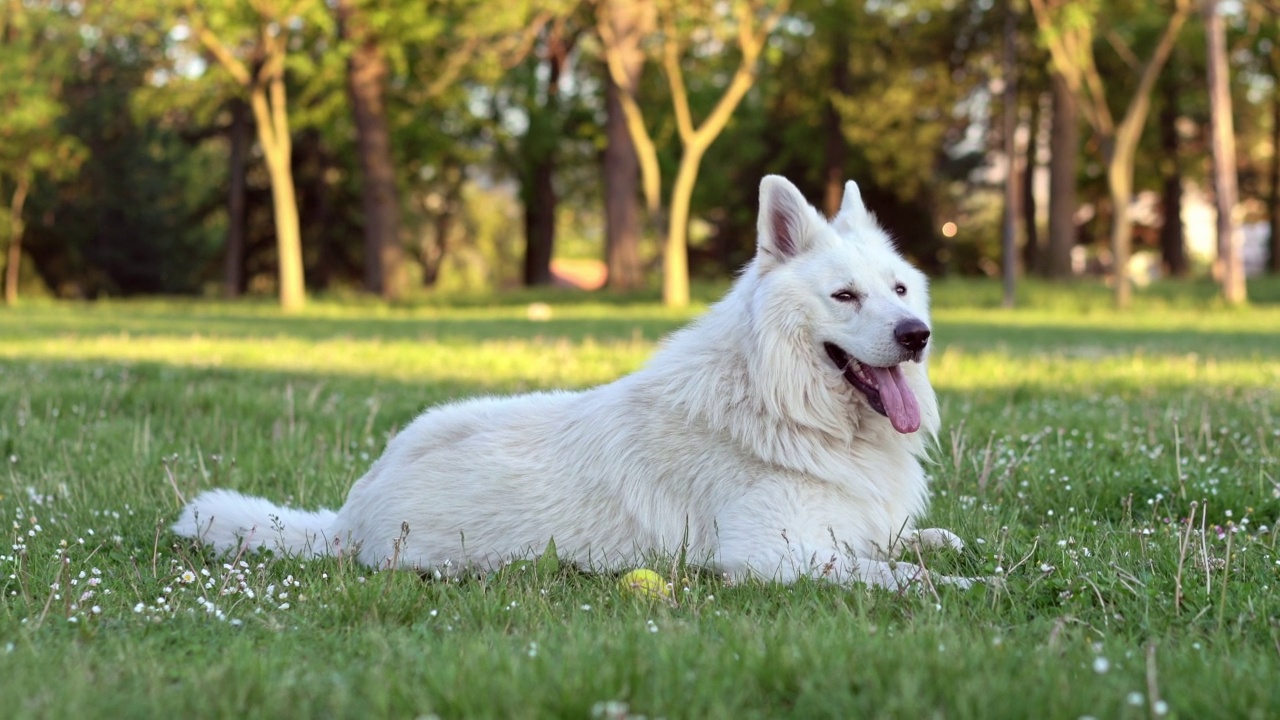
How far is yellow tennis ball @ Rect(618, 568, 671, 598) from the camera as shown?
3.89 metres

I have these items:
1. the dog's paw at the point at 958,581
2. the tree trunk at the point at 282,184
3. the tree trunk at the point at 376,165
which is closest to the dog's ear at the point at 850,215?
the dog's paw at the point at 958,581

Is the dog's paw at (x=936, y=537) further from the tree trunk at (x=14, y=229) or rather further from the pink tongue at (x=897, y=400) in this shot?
the tree trunk at (x=14, y=229)

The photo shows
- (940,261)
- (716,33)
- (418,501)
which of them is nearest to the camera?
(418,501)

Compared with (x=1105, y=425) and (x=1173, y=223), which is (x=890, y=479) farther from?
(x=1173, y=223)

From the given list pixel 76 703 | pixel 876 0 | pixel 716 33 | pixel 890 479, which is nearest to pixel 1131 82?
pixel 876 0

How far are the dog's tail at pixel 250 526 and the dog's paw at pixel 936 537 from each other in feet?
7.77

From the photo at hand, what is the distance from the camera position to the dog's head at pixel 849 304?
4.39 m

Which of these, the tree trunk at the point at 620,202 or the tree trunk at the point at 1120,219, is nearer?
the tree trunk at the point at 1120,219

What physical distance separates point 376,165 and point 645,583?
29290 millimetres

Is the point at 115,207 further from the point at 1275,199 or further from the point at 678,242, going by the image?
Result: the point at 1275,199

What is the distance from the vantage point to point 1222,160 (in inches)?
1032

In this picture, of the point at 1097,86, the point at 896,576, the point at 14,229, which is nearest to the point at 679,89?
the point at 1097,86

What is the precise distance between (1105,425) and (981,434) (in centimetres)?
90

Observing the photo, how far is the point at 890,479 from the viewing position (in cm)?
460
